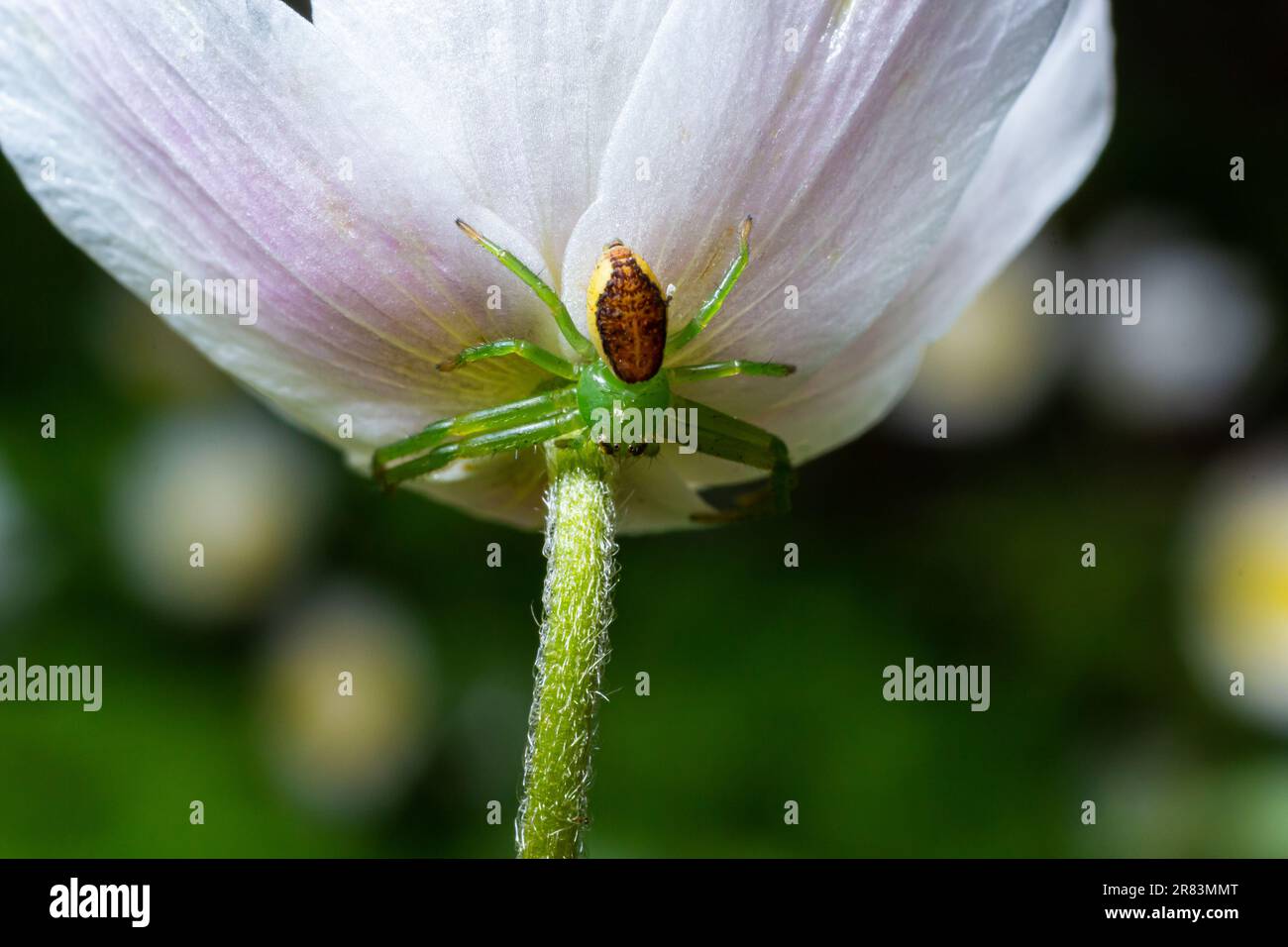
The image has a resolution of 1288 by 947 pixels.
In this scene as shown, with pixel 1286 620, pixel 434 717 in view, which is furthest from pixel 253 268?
pixel 1286 620

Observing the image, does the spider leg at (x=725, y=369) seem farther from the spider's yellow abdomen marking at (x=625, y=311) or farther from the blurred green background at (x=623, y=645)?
the blurred green background at (x=623, y=645)

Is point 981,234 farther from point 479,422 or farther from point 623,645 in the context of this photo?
point 623,645

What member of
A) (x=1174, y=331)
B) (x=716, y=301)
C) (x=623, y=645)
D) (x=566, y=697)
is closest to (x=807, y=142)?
(x=716, y=301)

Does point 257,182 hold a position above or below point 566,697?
above

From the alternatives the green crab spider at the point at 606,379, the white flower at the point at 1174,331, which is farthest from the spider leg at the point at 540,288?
the white flower at the point at 1174,331

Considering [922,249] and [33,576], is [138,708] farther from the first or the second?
[922,249]

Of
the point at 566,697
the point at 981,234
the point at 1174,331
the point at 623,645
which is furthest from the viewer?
the point at 1174,331
